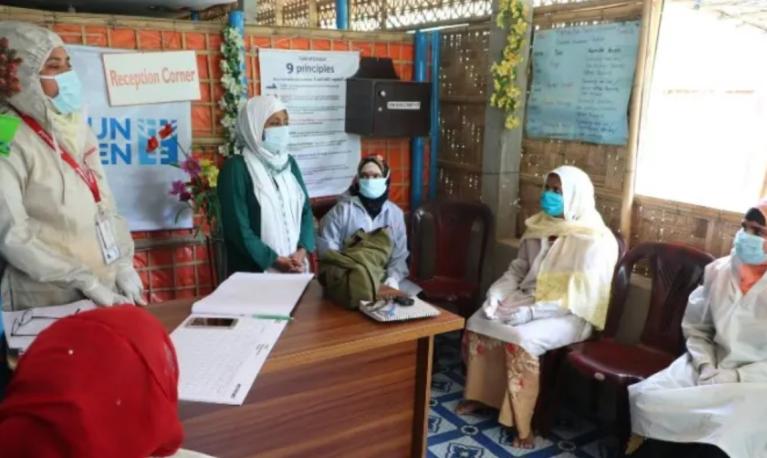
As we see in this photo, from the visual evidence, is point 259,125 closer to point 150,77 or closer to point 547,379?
point 150,77

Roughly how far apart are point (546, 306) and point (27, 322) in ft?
6.85

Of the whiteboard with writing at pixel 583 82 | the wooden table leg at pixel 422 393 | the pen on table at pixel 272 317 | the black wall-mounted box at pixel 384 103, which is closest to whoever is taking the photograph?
the pen on table at pixel 272 317

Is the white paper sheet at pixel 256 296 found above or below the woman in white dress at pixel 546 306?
above

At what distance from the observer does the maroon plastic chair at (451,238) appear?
351cm

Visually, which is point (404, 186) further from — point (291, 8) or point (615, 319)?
point (291, 8)

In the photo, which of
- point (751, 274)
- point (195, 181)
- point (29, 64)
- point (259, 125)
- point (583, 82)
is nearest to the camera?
point (29, 64)

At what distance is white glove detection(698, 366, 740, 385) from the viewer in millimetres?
2035

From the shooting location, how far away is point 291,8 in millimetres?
5762

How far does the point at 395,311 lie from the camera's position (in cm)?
167

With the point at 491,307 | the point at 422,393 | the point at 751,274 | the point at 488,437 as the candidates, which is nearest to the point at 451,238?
the point at 491,307

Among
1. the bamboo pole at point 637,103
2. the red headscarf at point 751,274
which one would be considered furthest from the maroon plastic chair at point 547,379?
the red headscarf at point 751,274

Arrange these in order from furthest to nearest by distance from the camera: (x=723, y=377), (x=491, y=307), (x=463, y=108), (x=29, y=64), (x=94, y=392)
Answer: (x=463, y=108), (x=491, y=307), (x=723, y=377), (x=29, y=64), (x=94, y=392)

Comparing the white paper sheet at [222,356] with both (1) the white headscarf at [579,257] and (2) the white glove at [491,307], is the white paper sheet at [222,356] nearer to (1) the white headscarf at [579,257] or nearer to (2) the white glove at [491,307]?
(2) the white glove at [491,307]

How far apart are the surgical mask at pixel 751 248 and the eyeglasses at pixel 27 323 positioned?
220 cm
